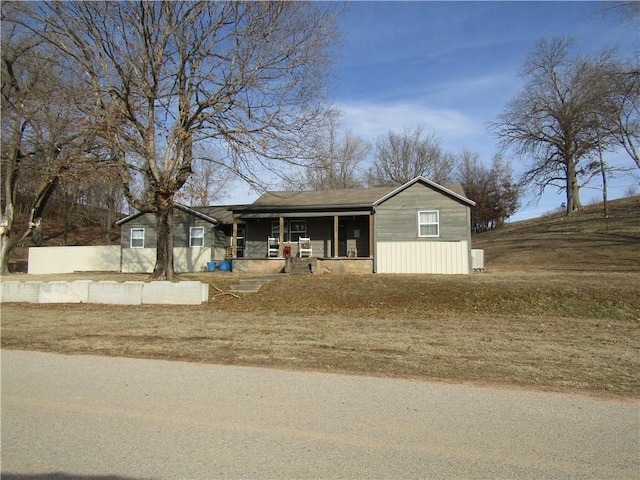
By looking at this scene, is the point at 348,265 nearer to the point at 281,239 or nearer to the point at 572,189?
the point at 281,239

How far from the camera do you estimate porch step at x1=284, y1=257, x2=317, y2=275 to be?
20.9m

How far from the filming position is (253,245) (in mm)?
25922

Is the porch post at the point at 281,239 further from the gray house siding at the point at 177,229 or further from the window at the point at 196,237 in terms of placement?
the window at the point at 196,237

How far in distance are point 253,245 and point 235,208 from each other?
8.92 feet

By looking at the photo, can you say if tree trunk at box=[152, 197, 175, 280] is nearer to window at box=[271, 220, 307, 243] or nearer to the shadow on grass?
window at box=[271, 220, 307, 243]

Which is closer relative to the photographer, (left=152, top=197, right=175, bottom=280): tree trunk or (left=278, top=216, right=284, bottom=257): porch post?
(left=152, top=197, right=175, bottom=280): tree trunk

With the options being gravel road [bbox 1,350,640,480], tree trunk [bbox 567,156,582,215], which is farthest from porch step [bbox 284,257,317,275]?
tree trunk [bbox 567,156,582,215]

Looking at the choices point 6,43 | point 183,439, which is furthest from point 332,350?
point 6,43

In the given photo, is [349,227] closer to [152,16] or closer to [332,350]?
[152,16]

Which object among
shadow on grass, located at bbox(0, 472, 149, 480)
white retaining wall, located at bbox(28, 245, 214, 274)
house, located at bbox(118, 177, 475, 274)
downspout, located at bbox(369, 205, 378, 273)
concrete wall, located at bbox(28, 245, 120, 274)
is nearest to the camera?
shadow on grass, located at bbox(0, 472, 149, 480)

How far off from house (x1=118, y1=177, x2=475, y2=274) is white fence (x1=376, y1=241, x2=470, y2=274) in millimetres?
45

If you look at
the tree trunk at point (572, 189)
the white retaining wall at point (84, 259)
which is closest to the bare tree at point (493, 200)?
the tree trunk at point (572, 189)

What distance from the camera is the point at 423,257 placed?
71.7 feet

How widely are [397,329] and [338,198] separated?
14942 millimetres
